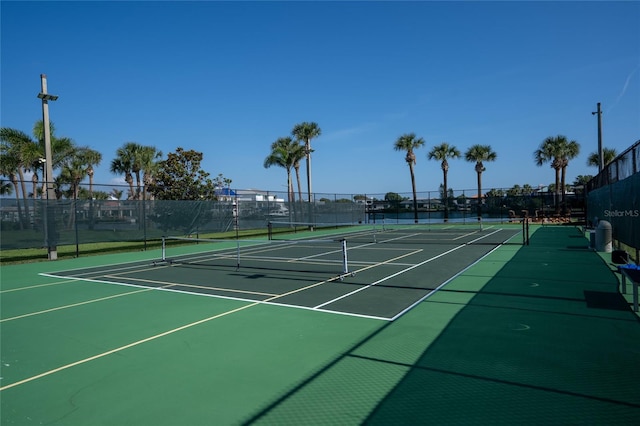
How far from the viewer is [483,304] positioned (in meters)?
7.55

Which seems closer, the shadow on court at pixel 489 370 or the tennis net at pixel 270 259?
the shadow on court at pixel 489 370

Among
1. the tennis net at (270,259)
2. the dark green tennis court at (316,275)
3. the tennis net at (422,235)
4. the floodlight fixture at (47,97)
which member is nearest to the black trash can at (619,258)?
the dark green tennis court at (316,275)

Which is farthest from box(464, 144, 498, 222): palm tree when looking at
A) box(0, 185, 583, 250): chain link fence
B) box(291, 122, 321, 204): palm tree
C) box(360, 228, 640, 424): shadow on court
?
box(360, 228, 640, 424): shadow on court

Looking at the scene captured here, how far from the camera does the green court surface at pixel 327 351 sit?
3879 millimetres

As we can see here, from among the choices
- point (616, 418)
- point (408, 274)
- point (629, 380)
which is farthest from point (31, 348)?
point (408, 274)

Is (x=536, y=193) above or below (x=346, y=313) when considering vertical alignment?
above

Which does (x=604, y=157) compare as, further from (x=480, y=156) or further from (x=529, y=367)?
(x=529, y=367)

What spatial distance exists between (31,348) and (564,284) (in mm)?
10429

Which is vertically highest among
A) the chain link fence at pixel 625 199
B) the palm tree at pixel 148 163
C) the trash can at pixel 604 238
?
the palm tree at pixel 148 163

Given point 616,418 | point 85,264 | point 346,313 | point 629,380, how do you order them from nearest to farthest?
point 616,418 < point 629,380 < point 346,313 < point 85,264

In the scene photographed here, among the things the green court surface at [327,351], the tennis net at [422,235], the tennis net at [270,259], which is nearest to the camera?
the green court surface at [327,351]

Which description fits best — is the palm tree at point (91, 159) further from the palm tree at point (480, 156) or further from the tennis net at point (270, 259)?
the palm tree at point (480, 156)

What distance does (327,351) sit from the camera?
5379 millimetres

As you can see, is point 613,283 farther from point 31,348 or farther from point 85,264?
point 85,264
